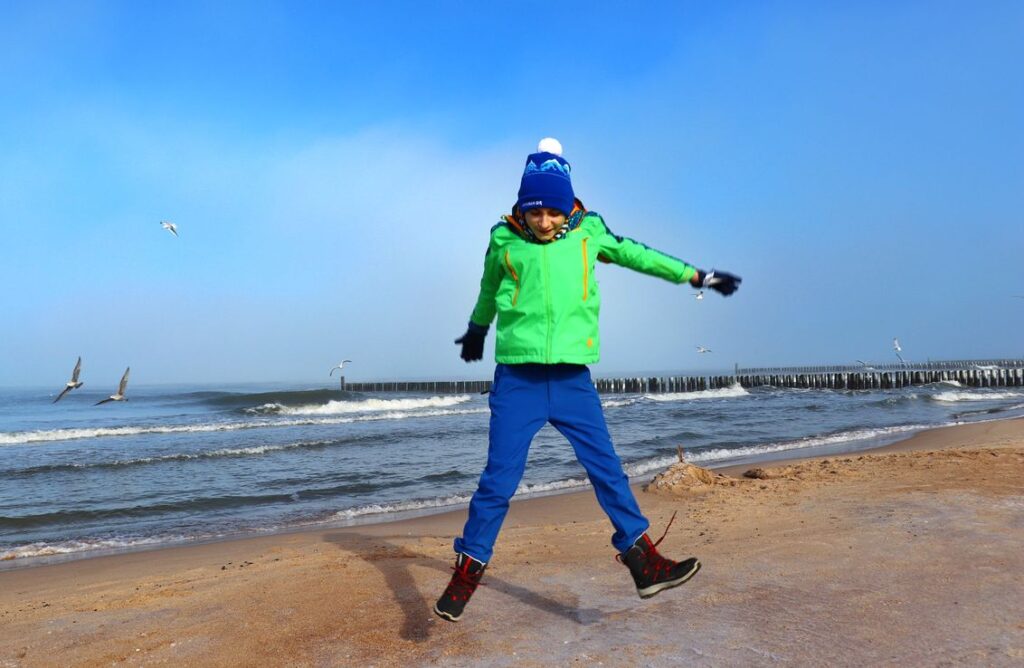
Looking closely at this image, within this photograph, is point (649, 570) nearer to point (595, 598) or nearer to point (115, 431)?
point (595, 598)

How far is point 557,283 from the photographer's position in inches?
112

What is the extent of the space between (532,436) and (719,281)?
1008 millimetres

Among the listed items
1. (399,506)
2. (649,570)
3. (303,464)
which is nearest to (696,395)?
(303,464)

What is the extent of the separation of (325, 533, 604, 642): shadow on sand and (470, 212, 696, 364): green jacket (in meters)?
1.21

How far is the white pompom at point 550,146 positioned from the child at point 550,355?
0.04m

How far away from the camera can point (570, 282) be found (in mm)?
2850

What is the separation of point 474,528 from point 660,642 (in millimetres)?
825

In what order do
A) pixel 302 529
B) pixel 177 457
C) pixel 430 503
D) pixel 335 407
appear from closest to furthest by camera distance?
pixel 302 529 → pixel 430 503 → pixel 177 457 → pixel 335 407

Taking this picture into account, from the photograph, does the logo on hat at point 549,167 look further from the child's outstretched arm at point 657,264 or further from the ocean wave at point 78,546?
the ocean wave at point 78,546

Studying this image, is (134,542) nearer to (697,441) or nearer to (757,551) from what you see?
(757,551)

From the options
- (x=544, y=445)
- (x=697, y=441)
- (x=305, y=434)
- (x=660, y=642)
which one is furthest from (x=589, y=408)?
(x=305, y=434)

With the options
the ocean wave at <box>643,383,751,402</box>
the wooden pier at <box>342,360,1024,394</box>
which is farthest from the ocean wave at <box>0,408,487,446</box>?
the wooden pier at <box>342,360,1024,394</box>

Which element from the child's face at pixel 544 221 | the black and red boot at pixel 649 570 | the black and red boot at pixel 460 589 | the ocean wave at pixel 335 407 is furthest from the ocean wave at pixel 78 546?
the ocean wave at pixel 335 407

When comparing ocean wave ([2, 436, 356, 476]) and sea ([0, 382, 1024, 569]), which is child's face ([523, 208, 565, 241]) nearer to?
sea ([0, 382, 1024, 569])
